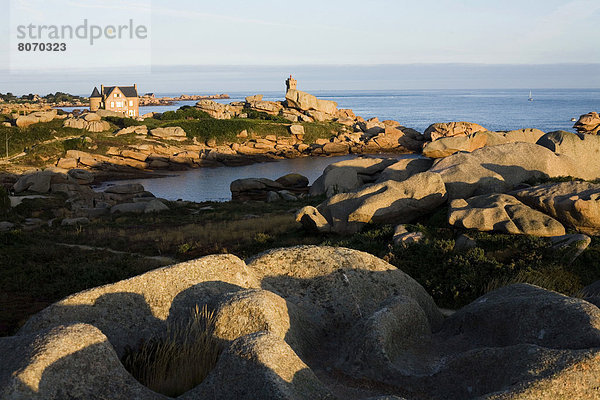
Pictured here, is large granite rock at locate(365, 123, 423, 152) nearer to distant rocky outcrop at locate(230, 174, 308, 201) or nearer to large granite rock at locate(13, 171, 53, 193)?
distant rocky outcrop at locate(230, 174, 308, 201)

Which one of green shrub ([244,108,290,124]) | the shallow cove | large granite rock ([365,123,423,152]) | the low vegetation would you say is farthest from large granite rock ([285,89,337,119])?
the shallow cove

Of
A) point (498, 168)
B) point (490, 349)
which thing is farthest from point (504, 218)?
point (490, 349)

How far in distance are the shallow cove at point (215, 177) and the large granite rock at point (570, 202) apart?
48.2m

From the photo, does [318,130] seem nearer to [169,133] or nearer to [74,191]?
[169,133]

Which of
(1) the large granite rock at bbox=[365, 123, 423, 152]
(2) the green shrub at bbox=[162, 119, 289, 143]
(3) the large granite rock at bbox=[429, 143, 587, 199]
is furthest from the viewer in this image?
(2) the green shrub at bbox=[162, 119, 289, 143]

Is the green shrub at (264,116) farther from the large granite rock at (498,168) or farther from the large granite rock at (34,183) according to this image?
the large granite rock at (498,168)

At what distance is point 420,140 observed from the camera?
374ft

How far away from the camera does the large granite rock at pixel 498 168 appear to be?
26.9 metres

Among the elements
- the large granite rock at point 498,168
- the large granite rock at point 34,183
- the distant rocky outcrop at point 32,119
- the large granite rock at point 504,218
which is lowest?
the large granite rock at point 34,183

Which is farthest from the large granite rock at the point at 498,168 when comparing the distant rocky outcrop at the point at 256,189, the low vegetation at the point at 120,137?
the low vegetation at the point at 120,137

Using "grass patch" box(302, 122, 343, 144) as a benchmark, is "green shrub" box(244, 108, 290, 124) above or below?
above

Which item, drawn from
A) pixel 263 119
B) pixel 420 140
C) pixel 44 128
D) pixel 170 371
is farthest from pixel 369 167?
pixel 263 119

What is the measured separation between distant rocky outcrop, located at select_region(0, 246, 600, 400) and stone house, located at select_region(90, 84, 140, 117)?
132065 mm

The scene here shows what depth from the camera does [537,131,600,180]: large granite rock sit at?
33.0 metres
